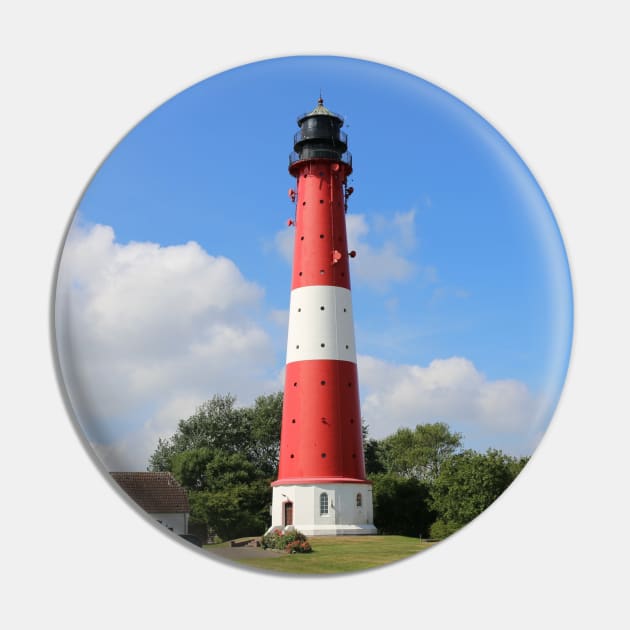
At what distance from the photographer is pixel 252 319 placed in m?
9.91

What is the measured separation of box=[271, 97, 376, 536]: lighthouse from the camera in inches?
406

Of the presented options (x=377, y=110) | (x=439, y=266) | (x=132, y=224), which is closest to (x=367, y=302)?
(x=439, y=266)

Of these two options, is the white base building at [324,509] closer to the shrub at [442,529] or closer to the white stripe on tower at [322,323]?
the shrub at [442,529]

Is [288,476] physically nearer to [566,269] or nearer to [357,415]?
[357,415]

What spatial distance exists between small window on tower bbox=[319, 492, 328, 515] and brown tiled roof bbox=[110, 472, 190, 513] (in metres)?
1.93

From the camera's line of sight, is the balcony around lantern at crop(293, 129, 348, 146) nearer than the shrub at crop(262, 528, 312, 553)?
No

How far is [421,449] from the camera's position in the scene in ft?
32.4

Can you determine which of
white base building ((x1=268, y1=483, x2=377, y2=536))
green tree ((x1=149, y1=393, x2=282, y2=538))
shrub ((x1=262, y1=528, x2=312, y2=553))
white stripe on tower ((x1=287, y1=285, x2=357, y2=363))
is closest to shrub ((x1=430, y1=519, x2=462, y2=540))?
white base building ((x1=268, y1=483, x2=377, y2=536))

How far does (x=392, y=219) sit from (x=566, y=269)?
2462 mm

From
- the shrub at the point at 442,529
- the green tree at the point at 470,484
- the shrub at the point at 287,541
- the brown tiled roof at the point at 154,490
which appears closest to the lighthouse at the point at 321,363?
the shrub at the point at 287,541

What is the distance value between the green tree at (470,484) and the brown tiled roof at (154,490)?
3331 mm

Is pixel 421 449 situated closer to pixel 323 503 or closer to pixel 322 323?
pixel 323 503

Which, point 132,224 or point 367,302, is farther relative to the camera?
point 367,302

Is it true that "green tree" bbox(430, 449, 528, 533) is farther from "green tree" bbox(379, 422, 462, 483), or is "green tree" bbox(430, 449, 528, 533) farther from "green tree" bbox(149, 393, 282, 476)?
"green tree" bbox(149, 393, 282, 476)
